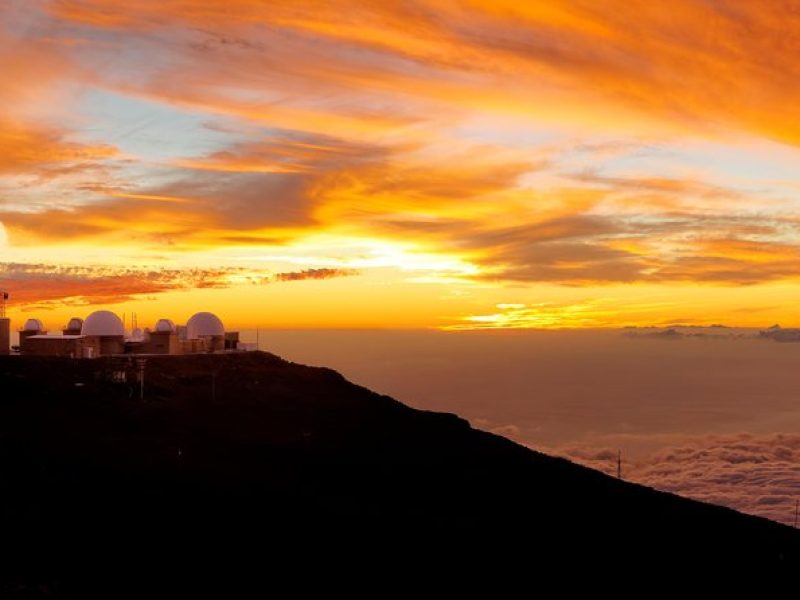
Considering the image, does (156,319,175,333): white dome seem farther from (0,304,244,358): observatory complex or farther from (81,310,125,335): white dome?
(81,310,125,335): white dome

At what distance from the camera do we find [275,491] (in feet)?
122

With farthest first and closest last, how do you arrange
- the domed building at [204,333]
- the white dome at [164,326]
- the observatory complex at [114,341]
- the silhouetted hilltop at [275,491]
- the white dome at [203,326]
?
the white dome at [164,326] < the white dome at [203,326] < the domed building at [204,333] < the observatory complex at [114,341] < the silhouetted hilltop at [275,491]

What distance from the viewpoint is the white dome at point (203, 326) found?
67250 millimetres

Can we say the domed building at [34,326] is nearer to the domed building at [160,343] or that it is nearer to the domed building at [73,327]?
the domed building at [73,327]

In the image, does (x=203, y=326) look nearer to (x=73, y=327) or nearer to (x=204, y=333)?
(x=204, y=333)

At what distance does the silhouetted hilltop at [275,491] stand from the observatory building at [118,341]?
4.79 meters

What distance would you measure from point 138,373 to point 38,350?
1364 centimetres

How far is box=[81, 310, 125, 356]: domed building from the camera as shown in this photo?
60.0 meters

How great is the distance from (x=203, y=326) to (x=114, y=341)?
853 centimetres

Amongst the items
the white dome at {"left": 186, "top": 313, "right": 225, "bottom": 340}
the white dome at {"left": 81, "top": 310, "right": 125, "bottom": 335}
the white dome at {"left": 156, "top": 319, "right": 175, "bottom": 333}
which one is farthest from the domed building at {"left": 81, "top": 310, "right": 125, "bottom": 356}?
the white dome at {"left": 156, "top": 319, "right": 175, "bottom": 333}

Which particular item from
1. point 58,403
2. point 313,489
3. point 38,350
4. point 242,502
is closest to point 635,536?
point 313,489

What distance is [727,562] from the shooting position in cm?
4288

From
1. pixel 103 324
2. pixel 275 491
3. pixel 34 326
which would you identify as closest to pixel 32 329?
pixel 34 326

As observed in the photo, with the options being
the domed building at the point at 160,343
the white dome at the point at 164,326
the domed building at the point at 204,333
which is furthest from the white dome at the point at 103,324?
the white dome at the point at 164,326
